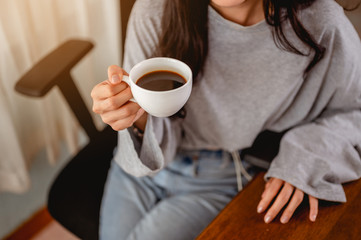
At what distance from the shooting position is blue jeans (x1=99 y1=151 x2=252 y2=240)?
30.5 inches

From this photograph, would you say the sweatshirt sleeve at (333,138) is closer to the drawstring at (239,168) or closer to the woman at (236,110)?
the woman at (236,110)

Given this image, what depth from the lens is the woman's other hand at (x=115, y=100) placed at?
0.51 metres

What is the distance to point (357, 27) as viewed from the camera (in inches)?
24.7

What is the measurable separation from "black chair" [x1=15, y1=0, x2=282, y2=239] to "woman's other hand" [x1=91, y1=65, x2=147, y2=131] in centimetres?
30

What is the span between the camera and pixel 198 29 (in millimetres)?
692

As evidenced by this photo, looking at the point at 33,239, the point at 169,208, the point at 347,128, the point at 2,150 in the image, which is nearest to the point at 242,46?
the point at 347,128

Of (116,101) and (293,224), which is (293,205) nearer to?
(293,224)

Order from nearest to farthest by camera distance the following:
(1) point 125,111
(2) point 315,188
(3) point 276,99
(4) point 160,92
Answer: (4) point 160,92, (1) point 125,111, (2) point 315,188, (3) point 276,99

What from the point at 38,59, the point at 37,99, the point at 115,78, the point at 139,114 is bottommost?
the point at 37,99

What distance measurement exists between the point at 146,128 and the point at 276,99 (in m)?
0.33

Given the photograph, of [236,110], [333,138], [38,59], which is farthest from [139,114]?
[38,59]

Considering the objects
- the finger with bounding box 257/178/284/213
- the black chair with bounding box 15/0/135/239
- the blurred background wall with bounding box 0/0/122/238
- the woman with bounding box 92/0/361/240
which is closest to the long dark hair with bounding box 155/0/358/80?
the woman with bounding box 92/0/361/240

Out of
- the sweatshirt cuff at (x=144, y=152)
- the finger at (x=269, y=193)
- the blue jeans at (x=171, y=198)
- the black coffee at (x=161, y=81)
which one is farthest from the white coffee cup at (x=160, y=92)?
the blue jeans at (x=171, y=198)

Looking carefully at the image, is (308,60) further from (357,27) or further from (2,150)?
(2,150)
